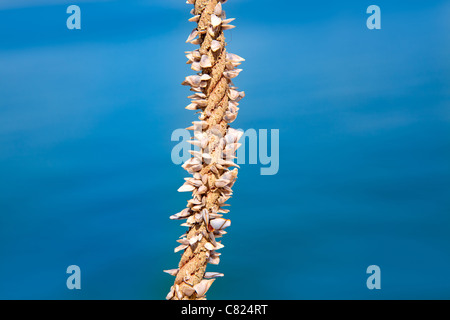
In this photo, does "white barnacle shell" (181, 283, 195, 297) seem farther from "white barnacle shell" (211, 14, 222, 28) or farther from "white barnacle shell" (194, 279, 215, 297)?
"white barnacle shell" (211, 14, 222, 28)

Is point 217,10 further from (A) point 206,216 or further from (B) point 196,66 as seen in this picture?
(A) point 206,216

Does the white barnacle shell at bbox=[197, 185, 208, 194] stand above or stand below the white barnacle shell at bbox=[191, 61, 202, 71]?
below

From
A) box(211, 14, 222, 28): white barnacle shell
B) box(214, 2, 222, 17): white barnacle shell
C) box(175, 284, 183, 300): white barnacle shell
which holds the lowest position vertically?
box(175, 284, 183, 300): white barnacle shell

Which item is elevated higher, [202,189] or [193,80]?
[193,80]

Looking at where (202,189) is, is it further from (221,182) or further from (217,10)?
(217,10)

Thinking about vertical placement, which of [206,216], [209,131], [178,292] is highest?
[209,131]

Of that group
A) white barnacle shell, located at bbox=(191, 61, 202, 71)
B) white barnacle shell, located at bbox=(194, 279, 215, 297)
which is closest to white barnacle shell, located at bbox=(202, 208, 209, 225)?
white barnacle shell, located at bbox=(194, 279, 215, 297)

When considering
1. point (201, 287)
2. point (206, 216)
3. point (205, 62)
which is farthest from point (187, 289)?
point (205, 62)

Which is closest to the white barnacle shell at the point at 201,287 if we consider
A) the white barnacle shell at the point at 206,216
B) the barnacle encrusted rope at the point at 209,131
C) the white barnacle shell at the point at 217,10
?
the barnacle encrusted rope at the point at 209,131
